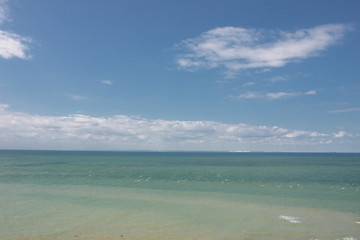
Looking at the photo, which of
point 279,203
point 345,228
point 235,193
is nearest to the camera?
point 345,228

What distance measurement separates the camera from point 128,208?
75.8 feet

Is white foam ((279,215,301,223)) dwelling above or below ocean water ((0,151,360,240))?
above

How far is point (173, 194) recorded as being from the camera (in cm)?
3088

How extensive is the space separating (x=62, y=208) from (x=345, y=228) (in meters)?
22.0

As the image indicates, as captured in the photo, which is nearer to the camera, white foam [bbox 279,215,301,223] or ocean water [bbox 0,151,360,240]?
ocean water [bbox 0,151,360,240]

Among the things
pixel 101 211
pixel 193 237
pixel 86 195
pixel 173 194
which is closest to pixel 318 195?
pixel 173 194

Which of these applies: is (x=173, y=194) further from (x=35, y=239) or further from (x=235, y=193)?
(x=35, y=239)

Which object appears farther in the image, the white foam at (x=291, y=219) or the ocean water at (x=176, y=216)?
the white foam at (x=291, y=219)

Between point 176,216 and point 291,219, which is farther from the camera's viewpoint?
point 176,216

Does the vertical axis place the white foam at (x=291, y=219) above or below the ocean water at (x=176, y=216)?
above

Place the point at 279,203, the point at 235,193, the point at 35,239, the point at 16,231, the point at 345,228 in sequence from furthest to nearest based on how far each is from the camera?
the point at 235,193, the point at 279,203, the point at 345,228, the point at 16,231, the point at 35,239

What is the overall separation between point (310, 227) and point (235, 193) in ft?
48.7

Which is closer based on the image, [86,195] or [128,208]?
[128,208]

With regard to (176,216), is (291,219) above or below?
above
